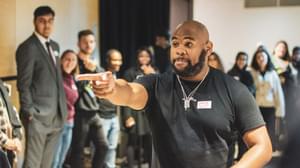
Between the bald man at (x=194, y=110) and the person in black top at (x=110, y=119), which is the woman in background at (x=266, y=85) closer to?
the person in black top at (x=110, y=119)

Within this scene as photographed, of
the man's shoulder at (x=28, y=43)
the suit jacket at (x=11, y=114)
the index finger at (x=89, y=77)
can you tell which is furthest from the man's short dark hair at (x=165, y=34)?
the index finger at (x=89, y=77)

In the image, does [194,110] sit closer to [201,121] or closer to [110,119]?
[201,121]

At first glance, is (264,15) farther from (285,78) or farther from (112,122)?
(112,122)

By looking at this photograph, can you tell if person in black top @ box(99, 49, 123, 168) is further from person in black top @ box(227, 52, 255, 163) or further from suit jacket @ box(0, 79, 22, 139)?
person in black top @ box(227, 52, 255, 163)

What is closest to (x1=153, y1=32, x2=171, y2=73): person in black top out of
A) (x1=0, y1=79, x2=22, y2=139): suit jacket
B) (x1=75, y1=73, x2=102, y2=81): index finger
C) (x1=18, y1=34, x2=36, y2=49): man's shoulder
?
(x1=18, y1=34, x2=36, y2=49): man's shoulder

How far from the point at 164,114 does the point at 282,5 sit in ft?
13.8

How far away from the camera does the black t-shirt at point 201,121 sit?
1.84 meters

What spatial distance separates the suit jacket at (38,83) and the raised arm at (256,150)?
209cm

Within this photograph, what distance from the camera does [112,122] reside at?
4191 mm

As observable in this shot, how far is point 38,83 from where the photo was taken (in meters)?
3.58

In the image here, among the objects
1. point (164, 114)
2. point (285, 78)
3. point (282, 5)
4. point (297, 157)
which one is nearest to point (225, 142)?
point (164, 114)

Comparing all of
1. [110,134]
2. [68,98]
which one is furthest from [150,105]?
[110,134]

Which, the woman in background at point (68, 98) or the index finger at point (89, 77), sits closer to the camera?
the index finger at point (89, 77)

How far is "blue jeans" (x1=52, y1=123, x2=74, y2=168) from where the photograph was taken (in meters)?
3.91
